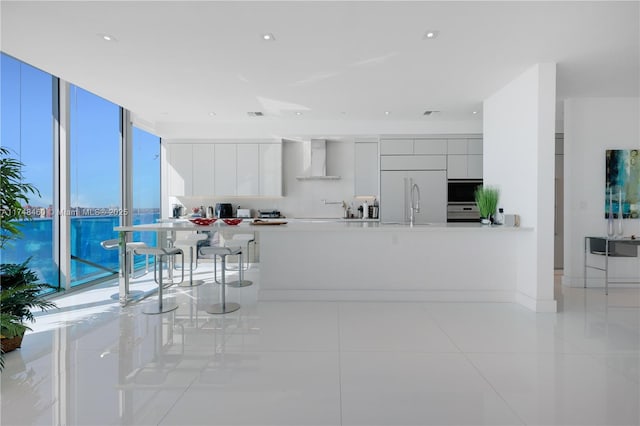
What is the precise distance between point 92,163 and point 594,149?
852 cm

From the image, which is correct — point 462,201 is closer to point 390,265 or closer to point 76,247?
point 390,265

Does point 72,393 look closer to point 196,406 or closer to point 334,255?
point 196,406

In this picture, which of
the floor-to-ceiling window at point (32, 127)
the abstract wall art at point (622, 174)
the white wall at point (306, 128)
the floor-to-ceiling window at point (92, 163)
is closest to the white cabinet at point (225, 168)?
the white wall at point (306, 128)

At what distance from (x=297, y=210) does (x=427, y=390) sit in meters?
4.91

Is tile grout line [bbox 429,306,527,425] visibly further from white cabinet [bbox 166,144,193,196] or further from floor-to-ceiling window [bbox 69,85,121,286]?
white cabinet [bbox 166,144,193,196]

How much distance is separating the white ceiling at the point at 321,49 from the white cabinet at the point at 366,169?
1.36 metres

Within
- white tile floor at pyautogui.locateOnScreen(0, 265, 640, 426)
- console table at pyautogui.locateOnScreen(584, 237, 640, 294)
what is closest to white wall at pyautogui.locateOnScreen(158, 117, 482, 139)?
console table at pyautogui.locateOnScreen(584, 237, 640, 294)

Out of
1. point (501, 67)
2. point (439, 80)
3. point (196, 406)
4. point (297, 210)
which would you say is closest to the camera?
point (196, 406)

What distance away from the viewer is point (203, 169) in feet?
20.3

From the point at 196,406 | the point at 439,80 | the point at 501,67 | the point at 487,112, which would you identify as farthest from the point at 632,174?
the point at 196,406

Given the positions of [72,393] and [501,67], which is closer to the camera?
[72,393]

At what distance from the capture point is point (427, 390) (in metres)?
1.98

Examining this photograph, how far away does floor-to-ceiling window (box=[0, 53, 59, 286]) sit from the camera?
4141 millimetres

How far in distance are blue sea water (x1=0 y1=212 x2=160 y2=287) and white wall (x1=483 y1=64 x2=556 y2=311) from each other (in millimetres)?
5609
